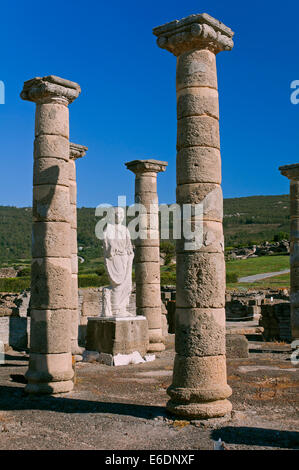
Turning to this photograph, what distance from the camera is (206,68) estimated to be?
25.4 feet

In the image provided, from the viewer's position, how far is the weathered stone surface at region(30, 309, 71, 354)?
930cm

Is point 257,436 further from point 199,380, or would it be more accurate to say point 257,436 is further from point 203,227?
point 203,227

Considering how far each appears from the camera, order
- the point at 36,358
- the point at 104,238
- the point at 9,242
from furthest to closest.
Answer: the point at 9,242 → the point at 104,238 → the point at 36,358

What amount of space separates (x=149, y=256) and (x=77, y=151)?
142 inches

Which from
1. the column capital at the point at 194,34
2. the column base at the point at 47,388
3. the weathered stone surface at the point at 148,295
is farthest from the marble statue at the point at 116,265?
the column capital at the point at 194,34

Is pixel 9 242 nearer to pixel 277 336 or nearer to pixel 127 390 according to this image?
pixel 277 336

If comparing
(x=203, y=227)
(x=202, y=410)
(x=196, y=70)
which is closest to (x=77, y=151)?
(x=196, y=70)

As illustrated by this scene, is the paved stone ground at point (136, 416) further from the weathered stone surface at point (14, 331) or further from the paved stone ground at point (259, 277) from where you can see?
the paved stone ground at point (259, 277)

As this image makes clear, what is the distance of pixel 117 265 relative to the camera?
13750 millimetres

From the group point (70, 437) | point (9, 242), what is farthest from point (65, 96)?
point (9, 242)

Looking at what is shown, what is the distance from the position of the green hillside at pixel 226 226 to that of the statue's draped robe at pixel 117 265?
4220 cm

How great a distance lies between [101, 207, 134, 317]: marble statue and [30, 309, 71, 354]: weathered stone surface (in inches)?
157

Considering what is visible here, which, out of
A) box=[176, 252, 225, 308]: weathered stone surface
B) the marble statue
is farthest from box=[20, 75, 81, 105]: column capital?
the marble statue

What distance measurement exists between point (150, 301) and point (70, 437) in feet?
29.5
